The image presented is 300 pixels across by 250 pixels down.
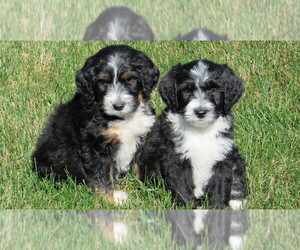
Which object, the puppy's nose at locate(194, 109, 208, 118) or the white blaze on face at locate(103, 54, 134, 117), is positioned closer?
the puppy's nose at locate(194, 109, 208, 118)

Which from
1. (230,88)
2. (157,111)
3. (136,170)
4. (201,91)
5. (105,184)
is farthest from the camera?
(157,111)

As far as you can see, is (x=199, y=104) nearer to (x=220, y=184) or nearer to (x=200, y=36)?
(x=220, y=184)

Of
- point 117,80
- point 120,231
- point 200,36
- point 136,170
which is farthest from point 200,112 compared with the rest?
point 200,36

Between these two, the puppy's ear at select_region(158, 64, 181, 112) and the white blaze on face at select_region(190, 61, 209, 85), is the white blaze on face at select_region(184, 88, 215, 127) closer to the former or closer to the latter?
the white blaze on face at select_region(190, 61, 209, 85)

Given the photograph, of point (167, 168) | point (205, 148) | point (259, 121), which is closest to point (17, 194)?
point (167, 168)

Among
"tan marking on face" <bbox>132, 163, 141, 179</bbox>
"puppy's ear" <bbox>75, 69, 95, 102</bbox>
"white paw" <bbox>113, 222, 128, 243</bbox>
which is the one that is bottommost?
"white paw" <bbox>113, 222, 128, 243</bbox>

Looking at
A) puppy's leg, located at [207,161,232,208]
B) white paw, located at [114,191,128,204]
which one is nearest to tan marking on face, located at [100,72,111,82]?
white paw, located at [114,191,128,204]

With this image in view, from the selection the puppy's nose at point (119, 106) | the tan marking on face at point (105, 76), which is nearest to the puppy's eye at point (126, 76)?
the tan marking on face at point (105, 76)

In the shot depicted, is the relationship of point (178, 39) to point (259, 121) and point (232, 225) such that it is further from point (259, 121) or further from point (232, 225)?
point (232, 225)
